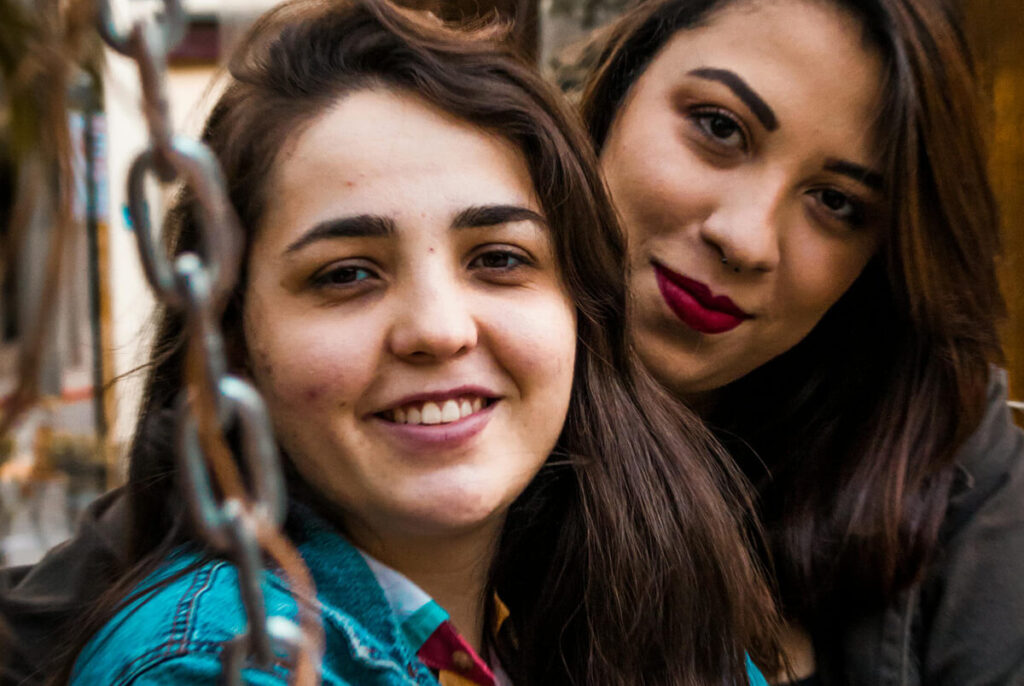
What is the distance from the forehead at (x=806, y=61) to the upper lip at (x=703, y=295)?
0.29 m

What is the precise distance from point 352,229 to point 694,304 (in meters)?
0.75

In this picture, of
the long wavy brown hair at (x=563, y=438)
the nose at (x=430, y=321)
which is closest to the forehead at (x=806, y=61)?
the long wavy brown hair at (x=563, y=438)

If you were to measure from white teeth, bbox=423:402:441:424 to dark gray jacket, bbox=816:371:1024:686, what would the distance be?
1.05 m

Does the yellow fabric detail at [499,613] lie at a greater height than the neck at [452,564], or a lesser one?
lesser

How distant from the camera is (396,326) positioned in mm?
1206

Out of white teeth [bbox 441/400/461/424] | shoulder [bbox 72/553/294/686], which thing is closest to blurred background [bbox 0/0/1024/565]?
shoulder [bbox 72/553/294/686]

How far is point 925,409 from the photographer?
1.97m

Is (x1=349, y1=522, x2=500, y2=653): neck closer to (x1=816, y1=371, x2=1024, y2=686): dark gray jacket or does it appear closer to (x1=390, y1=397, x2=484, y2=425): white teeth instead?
(x1=390, y1=397, x2=484, y2=425): white teeth

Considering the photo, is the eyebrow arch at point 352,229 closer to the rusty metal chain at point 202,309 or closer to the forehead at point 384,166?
the forehead at point 384,166

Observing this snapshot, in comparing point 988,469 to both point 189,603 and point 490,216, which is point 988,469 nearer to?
point 490,216

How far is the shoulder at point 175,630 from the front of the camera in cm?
103

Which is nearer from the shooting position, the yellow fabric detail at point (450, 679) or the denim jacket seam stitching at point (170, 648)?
the denim jacket seam stitching at point (170, 648)

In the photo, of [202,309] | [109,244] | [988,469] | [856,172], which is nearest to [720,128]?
[856,172]

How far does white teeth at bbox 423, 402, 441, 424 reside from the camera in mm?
1229
